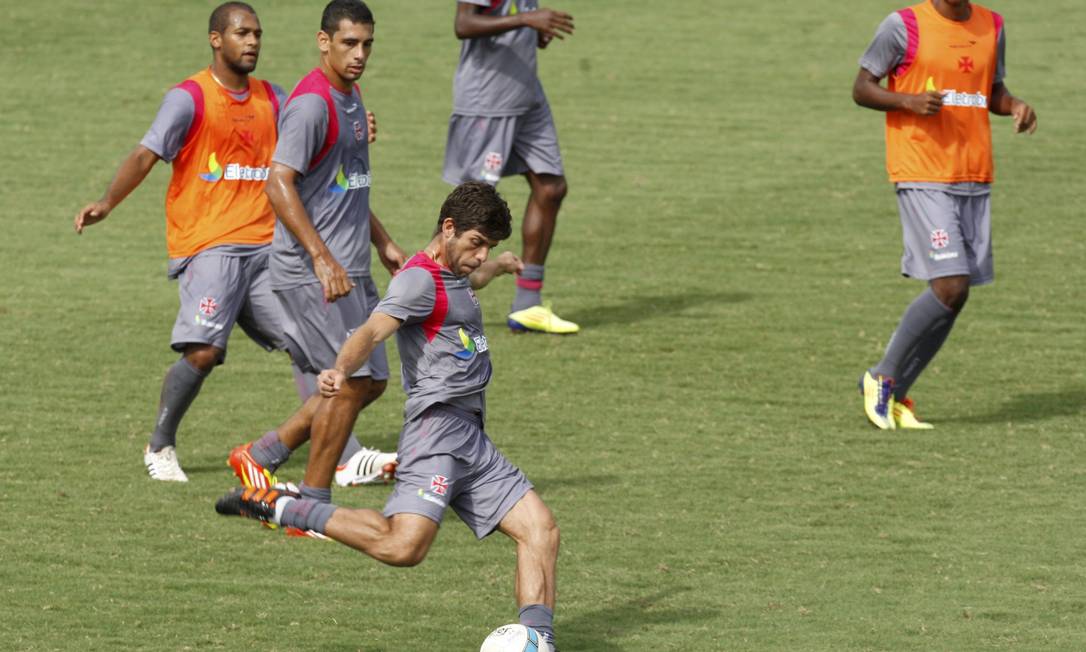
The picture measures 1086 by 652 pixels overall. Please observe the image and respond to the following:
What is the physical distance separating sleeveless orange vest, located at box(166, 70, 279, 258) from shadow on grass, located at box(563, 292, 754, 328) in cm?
362

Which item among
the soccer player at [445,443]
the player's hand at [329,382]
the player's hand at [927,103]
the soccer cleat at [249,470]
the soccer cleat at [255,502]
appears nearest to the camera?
the player's hand at [329,382]

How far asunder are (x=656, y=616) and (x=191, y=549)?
2047 mm

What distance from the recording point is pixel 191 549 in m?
7.90

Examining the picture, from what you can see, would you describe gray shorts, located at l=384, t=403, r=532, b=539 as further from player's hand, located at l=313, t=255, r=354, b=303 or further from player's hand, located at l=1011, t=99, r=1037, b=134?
player's hand, located at l=1011, t=99, r=1037, b=134

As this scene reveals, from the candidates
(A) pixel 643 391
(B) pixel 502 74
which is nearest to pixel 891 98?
(A) pixel 643 391

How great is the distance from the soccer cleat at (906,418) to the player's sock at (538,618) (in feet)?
13.5

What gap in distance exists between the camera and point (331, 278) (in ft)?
26.0

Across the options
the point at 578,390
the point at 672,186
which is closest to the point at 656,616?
the point at 578,390

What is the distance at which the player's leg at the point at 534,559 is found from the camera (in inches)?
254

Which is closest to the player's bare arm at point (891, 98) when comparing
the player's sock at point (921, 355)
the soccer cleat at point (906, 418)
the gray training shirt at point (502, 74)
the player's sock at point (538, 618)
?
the player's sock at point (921, 355)

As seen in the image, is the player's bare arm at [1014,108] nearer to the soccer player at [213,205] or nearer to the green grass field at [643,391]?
the green grass field at [643,391]

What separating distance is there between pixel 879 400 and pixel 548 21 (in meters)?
3.12

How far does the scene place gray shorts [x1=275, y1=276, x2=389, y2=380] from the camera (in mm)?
8414

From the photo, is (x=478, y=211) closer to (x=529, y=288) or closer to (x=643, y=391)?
(x=643, y=391)
